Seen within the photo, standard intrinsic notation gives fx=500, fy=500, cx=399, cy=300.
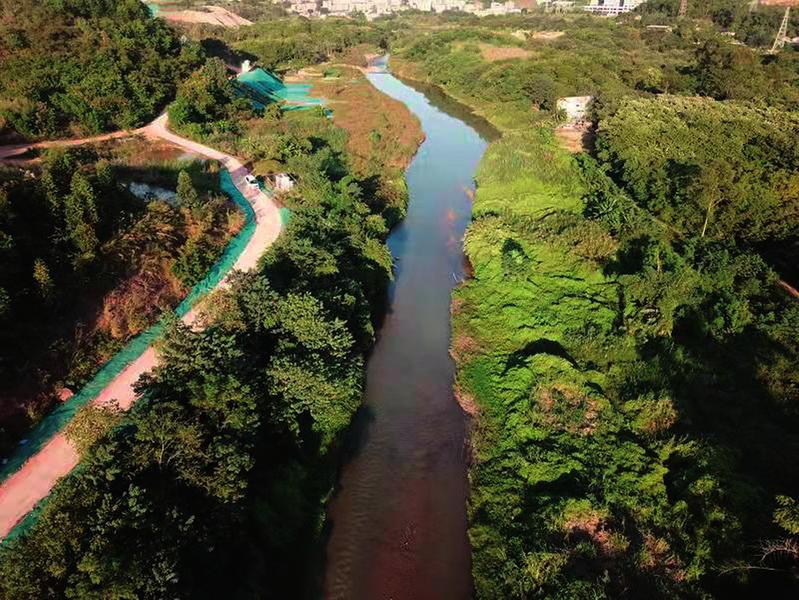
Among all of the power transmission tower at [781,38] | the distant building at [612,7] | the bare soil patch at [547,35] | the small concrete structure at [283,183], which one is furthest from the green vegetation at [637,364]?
the distant building at [612,7]

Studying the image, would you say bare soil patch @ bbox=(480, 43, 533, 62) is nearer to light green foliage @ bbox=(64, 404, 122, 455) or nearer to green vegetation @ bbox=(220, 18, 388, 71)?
green vegetation @ bbox=(220, 18, 388, 71)

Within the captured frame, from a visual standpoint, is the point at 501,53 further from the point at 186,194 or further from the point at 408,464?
the point at 408,464

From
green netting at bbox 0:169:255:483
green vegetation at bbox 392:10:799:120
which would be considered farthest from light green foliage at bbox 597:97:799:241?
green netting at bbox 0:169:255:483

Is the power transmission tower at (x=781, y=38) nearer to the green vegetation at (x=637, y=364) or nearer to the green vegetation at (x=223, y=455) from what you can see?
the green vegetation at (x=637, y=364)

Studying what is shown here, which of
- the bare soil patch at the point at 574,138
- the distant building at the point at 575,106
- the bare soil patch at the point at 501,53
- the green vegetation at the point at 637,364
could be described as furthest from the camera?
the bare soil patch at the point at 501,53

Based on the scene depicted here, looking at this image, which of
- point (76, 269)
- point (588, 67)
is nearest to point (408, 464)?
point (76, 269)

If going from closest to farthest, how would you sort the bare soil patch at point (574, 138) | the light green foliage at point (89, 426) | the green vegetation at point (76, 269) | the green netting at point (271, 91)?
the light green foliage at point (89, 426), the green vegetation at point (76, 269), the bare soil patch at point (574, 138), the green netting at point (271, 91)

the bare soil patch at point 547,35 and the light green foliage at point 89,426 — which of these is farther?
the bare soil patch at point 547,35
